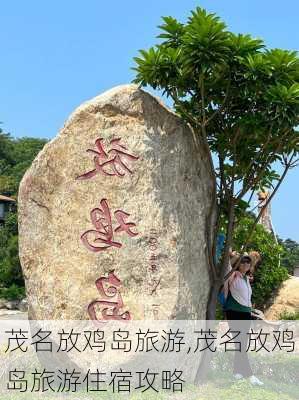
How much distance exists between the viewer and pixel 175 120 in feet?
16.5

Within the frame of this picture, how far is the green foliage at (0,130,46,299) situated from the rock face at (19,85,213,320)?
40.5 feet

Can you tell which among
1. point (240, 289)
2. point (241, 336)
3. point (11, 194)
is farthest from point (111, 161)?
point (11, 194)

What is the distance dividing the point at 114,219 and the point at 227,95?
4.79 ft

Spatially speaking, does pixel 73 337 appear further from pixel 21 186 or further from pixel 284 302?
pixel 284 302

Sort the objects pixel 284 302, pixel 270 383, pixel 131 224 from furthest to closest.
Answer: pixel 284 302
pixel 270 383
pixel 131 224

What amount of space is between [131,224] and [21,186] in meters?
1.03

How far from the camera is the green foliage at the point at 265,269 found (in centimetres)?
905

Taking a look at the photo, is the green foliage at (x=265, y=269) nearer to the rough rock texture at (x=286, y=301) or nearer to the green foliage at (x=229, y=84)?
the rough rock texture at (x=286, y=301)

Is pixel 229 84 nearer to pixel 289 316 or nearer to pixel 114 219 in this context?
pixel 114 219

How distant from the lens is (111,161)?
4805mm

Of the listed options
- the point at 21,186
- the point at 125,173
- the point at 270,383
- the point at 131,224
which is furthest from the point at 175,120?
the point at 270,383

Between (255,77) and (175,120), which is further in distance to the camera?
(175,120)

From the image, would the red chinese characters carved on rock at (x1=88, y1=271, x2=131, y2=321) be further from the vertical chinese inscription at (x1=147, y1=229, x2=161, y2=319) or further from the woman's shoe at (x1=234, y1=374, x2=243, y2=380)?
the woman's shoe at (x1=234, y1=374, x2=243, y2=380)

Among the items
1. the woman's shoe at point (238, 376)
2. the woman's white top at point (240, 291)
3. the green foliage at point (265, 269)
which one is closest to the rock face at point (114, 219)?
the woman's white top at point (240, 291)
